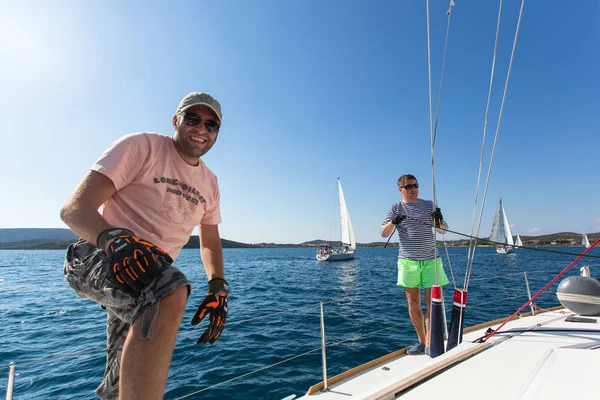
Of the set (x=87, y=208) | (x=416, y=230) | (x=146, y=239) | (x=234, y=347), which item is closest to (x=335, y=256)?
(x=234, y=347)

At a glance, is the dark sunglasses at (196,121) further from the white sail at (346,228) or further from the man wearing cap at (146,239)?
the white sail at (346,228)

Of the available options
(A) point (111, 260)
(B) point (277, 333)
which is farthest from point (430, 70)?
(B) point (277, 333)

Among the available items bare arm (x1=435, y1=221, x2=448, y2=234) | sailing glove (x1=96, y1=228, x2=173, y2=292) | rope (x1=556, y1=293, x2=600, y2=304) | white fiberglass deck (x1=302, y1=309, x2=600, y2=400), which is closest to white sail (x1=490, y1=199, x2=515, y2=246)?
rope (x1=556, y1=293, x2=600, y2=304)

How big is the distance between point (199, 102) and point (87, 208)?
2.44ft

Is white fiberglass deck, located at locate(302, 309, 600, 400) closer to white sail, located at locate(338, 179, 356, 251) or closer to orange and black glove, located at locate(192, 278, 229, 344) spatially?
orange and black glove, located at locate(192, 278, 229, 344)

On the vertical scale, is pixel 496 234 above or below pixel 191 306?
above

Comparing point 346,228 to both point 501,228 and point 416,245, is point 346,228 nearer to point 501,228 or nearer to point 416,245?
point 501,228

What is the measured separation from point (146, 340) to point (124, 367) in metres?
0.08

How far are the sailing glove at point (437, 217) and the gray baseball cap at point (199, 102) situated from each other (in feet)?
9.11

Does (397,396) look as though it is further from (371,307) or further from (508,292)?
(508,292)

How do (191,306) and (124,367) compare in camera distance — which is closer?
(124,367)

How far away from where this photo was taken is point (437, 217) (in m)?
3.40

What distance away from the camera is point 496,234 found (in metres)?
50.5

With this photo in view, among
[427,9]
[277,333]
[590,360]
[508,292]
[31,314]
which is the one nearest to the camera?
[590,360]
